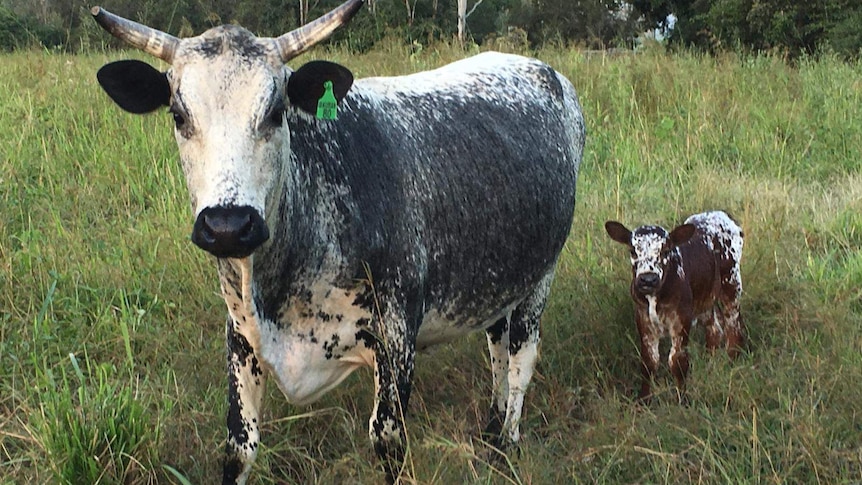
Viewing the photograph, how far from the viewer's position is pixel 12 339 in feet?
13.9

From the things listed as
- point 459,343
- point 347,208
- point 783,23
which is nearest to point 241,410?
point 347,208

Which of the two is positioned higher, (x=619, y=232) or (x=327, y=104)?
(x=327, y=104)

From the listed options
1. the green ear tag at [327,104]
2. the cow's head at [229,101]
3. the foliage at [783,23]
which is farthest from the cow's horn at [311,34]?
the foliage at [783,23]

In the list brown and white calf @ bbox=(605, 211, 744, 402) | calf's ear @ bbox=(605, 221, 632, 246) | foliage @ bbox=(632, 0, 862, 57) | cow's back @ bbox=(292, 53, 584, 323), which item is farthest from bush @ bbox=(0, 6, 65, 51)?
foliage @ bbox=(632, 0, 862, 57)

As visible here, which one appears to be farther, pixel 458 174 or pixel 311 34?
pixel 458 174

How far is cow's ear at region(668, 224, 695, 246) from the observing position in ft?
A: 13.5

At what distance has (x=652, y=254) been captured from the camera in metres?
4.04

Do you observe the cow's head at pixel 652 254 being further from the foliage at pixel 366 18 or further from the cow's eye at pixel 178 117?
the foliage at pixel 366 18

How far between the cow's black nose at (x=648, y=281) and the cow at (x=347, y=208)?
46cm

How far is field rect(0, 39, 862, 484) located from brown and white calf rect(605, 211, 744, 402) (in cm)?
13

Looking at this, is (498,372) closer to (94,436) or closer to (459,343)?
(459,343)

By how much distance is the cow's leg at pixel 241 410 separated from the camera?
3.21 metres

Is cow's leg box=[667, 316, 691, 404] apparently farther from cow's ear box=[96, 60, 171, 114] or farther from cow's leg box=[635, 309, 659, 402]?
cow's ear box=[96, 60, 171, 114]

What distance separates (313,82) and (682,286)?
6.93ft
